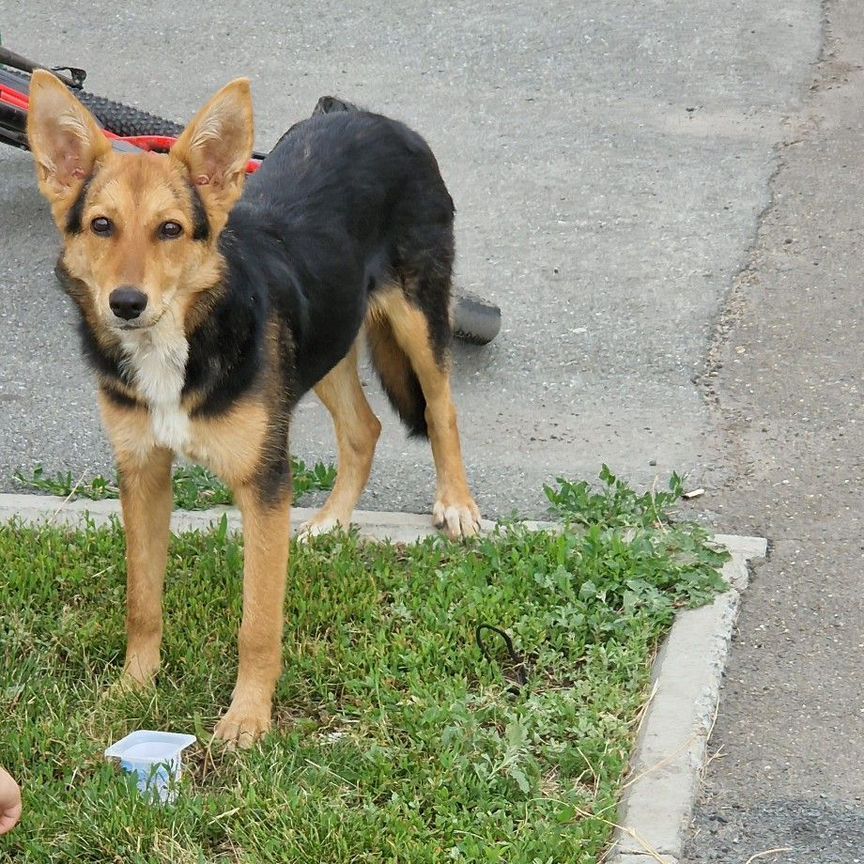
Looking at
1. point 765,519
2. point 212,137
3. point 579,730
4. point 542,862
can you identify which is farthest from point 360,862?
point 765,519

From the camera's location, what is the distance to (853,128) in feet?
30.7

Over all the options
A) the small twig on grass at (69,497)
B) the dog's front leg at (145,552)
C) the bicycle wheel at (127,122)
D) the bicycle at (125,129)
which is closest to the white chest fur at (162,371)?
the dog's front leg at (145,552)

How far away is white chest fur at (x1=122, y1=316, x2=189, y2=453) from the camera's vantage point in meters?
4.12

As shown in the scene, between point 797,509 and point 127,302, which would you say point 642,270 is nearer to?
point 797,509

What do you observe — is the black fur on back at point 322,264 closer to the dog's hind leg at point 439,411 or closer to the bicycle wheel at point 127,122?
the dog's hind leg at point 439,411

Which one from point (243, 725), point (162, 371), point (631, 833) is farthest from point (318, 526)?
point (631, 833)

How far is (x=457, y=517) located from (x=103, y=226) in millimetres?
2044

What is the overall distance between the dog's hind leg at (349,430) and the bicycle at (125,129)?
0.96 m

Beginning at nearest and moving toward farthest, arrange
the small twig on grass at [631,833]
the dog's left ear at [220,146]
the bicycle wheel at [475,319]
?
the small twig on grass at [631,833]
the dog's left ear at [220,146]
the bicycle wheel at [475,319]

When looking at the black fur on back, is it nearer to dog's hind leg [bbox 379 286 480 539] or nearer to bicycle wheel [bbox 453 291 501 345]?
dog's hind leg [bbox 379 286 480 539]

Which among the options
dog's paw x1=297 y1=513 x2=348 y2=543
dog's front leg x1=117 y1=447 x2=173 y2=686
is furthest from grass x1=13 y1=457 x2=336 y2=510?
dog's front leg x1=117 y1=447 x2=173 y2=686

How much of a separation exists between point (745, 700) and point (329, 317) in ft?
6.08

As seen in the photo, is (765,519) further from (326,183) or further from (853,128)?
(853,128)

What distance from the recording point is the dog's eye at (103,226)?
155 inches
